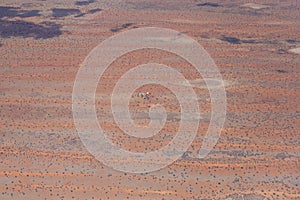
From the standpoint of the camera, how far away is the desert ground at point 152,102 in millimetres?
12258

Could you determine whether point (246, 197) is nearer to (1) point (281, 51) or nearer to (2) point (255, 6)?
(1) point (281, 51)

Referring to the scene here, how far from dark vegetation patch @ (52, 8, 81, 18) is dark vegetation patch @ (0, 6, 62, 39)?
3.28 ft

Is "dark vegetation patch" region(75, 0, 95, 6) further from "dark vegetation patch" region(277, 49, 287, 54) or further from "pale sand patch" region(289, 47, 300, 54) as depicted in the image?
"pale sand patch" region(289, 47, 300, 54)

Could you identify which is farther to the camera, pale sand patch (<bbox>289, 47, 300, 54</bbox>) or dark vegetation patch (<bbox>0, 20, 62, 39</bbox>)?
dark vegetation patch (<bbox>0, 20, 62, 39</bbox>)

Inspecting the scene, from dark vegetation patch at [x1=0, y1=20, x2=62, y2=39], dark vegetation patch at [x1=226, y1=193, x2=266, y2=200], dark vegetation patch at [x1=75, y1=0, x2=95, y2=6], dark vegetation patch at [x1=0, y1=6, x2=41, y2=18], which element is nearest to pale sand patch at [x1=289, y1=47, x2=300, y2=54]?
dark vegetation patch at [x1=226, y1=193, x2=266, y2=200]

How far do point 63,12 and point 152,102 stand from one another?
11684 millimetres

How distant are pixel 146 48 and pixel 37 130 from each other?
7.69m

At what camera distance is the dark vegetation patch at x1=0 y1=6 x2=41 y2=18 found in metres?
24.4

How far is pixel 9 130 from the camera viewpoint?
14.5 metres

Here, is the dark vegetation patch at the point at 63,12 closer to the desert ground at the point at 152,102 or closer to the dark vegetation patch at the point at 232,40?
the desert ground at the point at 152,102

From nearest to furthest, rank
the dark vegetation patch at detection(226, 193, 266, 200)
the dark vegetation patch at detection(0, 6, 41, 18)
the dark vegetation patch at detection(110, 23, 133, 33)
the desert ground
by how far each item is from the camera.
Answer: the dark vegetation patch at detection(226, 193, 266, 200) < the desert ground < the dark vegetation patch at detection(110, 23, 133, 33) < the dark vegetation patch at detection(0, 6, 41, 18)

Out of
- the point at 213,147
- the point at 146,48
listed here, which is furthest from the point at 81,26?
the point at 213,147

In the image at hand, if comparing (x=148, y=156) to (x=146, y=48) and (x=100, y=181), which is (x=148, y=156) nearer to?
(x=100, y=181)

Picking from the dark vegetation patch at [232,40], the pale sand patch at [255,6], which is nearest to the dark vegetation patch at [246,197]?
the dark vegetation patch at [232,40]
